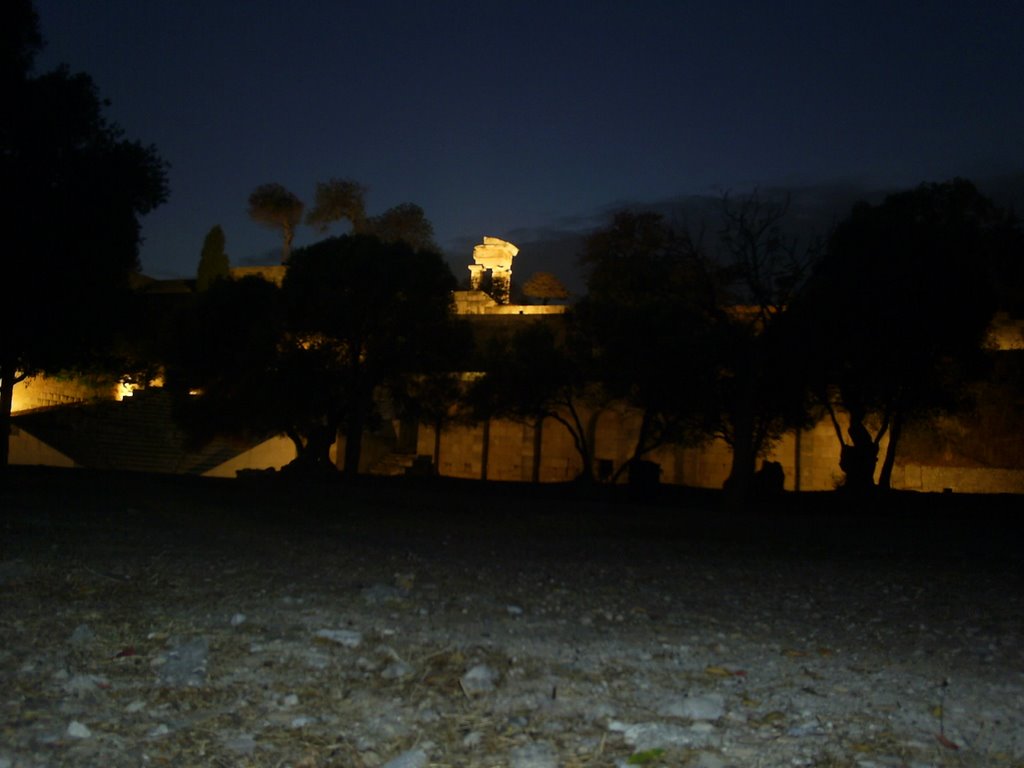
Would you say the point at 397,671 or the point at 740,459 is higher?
the point at 740,459

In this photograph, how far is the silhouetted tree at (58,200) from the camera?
16594 millimetres

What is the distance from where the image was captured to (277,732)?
4434mm

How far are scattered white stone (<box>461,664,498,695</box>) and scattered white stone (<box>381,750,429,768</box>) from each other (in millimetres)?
877

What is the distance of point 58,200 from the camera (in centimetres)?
1695

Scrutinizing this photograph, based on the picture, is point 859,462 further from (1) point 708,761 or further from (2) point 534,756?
(2) point 534,756

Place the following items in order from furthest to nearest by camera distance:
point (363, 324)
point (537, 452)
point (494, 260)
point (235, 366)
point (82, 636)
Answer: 1. point (494, 260)
2. point (537, 452)
3. point (235, 366)
4. point (363, 324)
5. point (82, 636)

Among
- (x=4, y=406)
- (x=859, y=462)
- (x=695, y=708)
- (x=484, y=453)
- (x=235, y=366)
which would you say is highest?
(x=235, y=366)

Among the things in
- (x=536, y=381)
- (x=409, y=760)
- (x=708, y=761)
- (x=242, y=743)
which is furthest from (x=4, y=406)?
(x=708, y=761)

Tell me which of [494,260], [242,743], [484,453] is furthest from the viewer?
[494,260]

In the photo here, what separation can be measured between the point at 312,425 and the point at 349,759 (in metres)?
23.2

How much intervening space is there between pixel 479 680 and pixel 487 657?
20.4 inches

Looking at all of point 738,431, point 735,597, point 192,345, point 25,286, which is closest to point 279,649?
point 735,597

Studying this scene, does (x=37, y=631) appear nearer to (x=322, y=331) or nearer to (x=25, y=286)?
(x=25, y=286)

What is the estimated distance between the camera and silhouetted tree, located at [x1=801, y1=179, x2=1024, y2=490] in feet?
74.7
